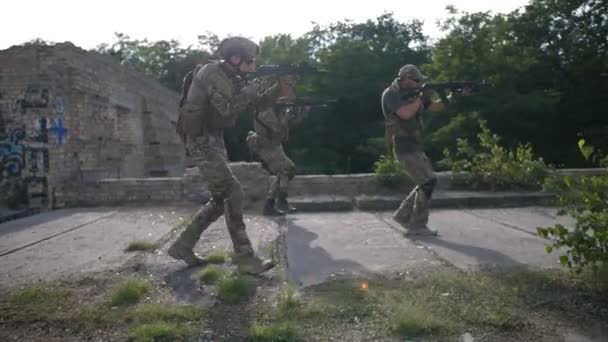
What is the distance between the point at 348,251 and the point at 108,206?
556 cm

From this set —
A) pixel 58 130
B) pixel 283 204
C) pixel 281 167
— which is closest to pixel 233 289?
pixel 281 167

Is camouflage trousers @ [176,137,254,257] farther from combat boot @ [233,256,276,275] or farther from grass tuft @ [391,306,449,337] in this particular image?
grass tuft @ [391,306,449,337]

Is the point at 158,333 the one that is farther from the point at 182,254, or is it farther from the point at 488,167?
the point at 488,167

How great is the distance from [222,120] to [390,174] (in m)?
4.83

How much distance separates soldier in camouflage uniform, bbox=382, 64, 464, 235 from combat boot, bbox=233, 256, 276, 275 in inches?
79.8

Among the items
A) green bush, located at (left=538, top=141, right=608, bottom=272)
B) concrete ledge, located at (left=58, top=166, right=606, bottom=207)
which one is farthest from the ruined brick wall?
green bush, located at (left=538, top=141, right=608, bottom=272)

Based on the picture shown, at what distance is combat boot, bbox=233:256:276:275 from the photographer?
3.60 metres

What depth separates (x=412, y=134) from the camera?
17.4 feet

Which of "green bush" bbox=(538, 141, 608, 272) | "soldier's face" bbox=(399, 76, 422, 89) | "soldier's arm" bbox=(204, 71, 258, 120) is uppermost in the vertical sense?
"soldier's face" bbox=(399, 76, 422, 89)

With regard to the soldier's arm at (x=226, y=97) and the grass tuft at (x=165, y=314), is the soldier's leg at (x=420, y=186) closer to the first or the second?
the soldier's arm at (x=226, y=97)

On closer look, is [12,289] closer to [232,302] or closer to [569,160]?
[232,302]

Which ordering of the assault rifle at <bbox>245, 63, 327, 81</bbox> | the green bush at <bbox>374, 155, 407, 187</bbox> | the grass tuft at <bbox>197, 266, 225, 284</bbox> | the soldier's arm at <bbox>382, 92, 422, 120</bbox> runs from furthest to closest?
the green bush at <bbox>374, 155, 407, 187</bbox> < the soldier's arm at <bbox>382, 92, 422, 120</bbox> < the assault rifle at <bbox>245, 63, 327, 81</bbox> < the grass tuft at <bbox>197, 266, 225, 284</bbox>

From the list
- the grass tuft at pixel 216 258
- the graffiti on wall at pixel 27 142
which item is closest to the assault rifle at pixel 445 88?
the grass tuft at pixel 216 258

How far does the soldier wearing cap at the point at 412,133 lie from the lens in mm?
5125
